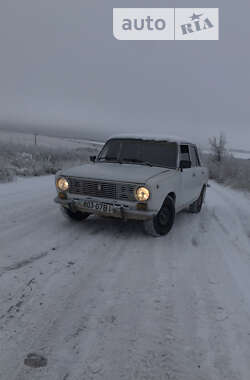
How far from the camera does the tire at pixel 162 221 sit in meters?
4.65

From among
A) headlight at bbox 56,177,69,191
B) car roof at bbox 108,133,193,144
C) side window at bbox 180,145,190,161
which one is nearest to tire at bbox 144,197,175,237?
side window at bbox 180,145,190,161

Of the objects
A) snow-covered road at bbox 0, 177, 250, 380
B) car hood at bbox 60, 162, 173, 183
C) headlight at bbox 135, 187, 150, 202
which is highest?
car hood at bbox 60, 162, 173, 183

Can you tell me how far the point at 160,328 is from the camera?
2.26 meters

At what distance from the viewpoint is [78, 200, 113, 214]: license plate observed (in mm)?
4497

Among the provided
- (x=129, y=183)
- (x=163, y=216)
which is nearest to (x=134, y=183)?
(x=129, y=183)

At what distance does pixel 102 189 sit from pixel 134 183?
0.60m

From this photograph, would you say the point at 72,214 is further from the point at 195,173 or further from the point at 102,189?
the point at 195,173

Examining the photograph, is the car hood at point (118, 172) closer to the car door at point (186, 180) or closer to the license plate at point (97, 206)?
the license plate at point (97, 206)

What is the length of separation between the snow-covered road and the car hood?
3.21 feet

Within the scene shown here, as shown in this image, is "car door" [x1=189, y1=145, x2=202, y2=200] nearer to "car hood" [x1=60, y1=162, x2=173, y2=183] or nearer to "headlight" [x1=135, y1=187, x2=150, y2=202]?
"car hood" [x1=60, y1=162, x2=173, y2=183]

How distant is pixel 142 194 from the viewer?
14.2 ft

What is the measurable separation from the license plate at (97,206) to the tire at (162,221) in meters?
0.66

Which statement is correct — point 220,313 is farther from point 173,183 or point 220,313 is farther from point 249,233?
point 249,233

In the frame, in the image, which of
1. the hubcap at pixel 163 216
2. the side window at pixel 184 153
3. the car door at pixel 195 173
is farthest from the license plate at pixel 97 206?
the car door at pixel 195 173
